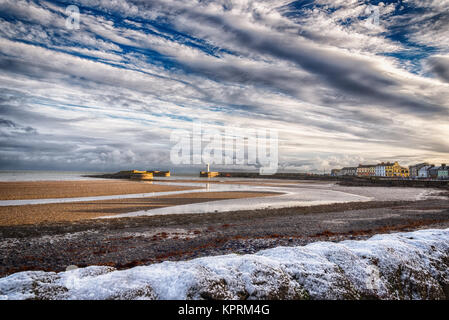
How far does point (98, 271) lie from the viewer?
3820mm

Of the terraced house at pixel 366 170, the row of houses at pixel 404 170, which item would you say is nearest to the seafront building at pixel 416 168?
the row of houses at pixel 404 170

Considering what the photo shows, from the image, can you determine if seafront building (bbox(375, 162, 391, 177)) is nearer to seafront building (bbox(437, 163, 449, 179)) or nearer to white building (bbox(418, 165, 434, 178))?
white building (bbox(418, 165, 434, 178))

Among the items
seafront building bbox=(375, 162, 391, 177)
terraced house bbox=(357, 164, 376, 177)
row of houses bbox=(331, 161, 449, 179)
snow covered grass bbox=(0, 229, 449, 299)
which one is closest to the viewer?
snow covered grass bbox=(0, 229, 449, 299)

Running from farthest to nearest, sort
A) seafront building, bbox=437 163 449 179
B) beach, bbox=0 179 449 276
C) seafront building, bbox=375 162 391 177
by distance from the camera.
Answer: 1. seafront building, bbox=375 162 391 177
2. seafront building, bbox=437 163 449 179
3. beach, bbox=0 179 449 276

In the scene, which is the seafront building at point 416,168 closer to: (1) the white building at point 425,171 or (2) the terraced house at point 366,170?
(1) the white building at point 425,171

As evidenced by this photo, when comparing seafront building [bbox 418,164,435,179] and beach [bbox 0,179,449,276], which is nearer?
beach [bbox 0,179,449,276]

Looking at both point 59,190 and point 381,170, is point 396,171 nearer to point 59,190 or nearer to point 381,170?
point 381,170

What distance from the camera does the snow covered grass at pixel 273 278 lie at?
9.99ft

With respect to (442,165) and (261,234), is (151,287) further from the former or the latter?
(442,165)

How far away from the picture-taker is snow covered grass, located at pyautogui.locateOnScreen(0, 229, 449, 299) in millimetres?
3045

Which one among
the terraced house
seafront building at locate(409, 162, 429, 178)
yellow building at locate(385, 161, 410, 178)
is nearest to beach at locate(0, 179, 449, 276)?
yellow building at locate(385, 161, 410, 178)

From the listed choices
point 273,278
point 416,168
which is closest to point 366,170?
point 416,168

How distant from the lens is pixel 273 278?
3453 mm

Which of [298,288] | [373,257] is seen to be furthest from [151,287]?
[373,257]
